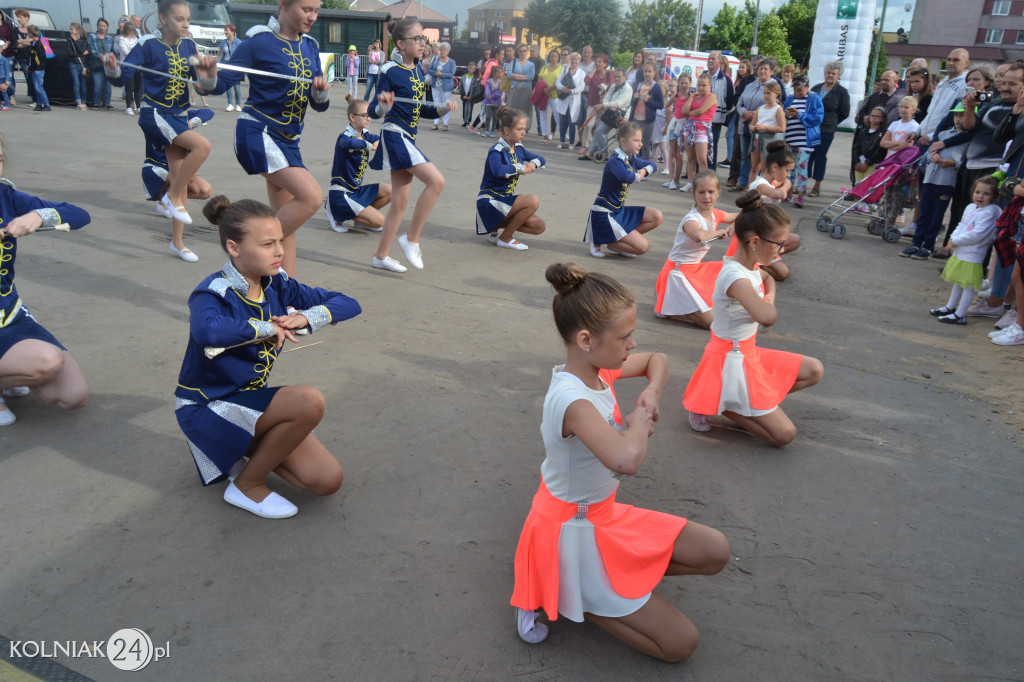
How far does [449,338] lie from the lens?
5.09 m

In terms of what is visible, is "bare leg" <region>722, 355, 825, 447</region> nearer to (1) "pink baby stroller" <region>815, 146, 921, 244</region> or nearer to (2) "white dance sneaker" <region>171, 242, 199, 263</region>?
(2) "white dance sneaker" <region>171, 242, 199, 263</region>

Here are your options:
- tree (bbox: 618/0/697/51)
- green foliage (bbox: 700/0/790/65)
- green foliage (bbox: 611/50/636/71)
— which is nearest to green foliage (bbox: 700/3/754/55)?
green foliage (bbox: 700/0/790/65)

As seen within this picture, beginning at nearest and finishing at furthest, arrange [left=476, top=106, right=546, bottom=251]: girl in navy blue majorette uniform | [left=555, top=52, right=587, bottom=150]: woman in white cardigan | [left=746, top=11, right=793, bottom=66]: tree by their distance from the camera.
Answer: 1. [left=476, top=106, right=546, bottom=251]: girl in navy blue majorette uniform
2. [left=555, top=52, right=587, bottom=150]: woman in white cardigan
3. [left=746, top=11, right=793, bottom=66]: tree

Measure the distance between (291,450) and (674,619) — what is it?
1645 mm

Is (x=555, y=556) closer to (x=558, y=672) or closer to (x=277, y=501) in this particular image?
(x=558, y=672)

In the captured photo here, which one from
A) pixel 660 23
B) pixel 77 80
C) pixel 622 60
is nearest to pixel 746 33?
pixel 622 60

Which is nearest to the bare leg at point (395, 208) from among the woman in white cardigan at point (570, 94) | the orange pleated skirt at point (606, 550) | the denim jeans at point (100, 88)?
the orange pleated skirt at point (606, 550)

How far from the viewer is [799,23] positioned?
49625 millimetres

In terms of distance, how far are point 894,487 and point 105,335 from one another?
4.58 m

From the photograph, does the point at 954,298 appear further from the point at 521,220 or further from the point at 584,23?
the point at 584,23

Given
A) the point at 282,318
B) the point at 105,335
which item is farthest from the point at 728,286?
the point at 105,335

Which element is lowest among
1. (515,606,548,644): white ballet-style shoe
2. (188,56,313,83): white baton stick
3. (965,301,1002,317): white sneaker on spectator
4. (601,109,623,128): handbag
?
(965,301,1002,317): white sneaker on spectator

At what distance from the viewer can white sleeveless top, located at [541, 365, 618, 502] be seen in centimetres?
246

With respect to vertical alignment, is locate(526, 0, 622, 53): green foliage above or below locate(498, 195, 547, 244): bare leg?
above
